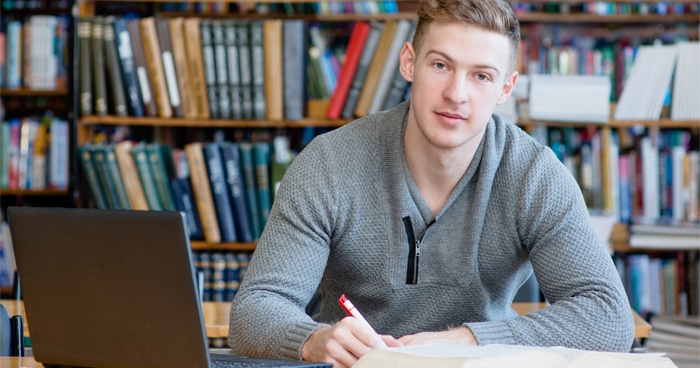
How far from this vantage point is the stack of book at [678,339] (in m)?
3.22

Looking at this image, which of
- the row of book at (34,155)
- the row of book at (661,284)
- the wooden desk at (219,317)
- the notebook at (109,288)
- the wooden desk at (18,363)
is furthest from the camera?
the row of book at (34,155)

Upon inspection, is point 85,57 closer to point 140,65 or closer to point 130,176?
point 140,65

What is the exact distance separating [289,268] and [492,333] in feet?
1.16

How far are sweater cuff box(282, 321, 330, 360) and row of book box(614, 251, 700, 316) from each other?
242 cm

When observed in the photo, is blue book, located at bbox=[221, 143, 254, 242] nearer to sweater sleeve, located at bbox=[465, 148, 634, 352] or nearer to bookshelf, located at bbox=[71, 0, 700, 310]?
bookshelf, located at bbox=[71, 0, 700, 310]

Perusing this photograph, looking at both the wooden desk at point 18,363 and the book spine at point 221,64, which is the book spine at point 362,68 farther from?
the wooden desk at point 18,363

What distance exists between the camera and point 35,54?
3.90 meters

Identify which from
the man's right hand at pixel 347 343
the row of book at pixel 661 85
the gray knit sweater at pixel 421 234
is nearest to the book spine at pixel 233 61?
the row of book at pixel 661 85

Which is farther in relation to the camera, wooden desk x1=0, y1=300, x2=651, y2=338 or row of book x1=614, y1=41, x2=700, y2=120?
row of book x1=614, y1=41, x2=700, y2=120

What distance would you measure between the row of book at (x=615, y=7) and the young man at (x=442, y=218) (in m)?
1.99

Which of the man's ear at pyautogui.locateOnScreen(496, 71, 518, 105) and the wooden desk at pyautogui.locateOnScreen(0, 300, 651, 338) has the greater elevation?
the man's ear at pyautogui.locateOnScreen(496, 71, 518, 105)

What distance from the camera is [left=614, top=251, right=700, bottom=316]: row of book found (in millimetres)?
3625

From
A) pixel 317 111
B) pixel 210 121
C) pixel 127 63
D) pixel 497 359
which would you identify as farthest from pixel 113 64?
pixel 497 359

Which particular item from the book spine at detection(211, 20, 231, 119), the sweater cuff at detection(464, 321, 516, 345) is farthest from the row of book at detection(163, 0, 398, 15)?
the sweater cuff at detection(464, 321, 516, 345)
